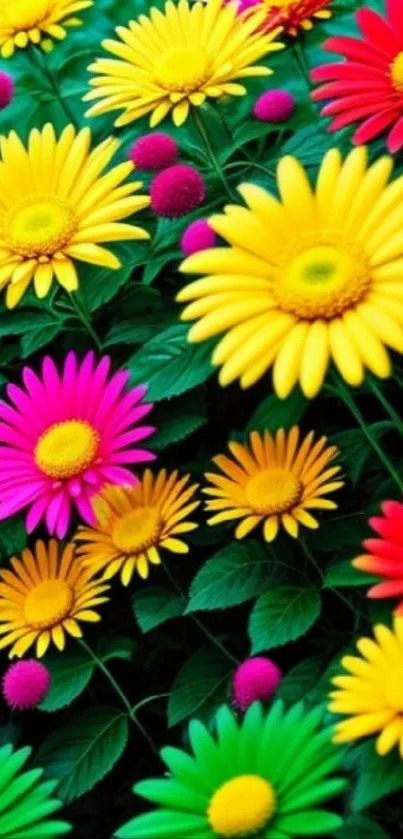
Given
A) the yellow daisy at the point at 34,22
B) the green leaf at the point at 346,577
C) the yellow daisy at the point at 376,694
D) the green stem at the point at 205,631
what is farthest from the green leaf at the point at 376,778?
the yellow daisy at the point at 34,22

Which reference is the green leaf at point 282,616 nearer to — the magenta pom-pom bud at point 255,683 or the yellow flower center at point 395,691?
the magenta pom-pom bud at point 255,683

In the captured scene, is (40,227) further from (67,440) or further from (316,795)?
(316,795)

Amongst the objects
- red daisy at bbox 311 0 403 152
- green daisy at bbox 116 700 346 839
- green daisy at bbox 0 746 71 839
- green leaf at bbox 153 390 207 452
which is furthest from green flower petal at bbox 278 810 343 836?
red daisy at bbox 311 0 403 152

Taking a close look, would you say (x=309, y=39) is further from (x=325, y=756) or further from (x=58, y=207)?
(x=325, y=756)

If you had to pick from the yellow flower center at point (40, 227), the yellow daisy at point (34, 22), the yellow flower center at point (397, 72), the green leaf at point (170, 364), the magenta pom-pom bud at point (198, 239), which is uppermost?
the yellow daisy at point (34, 22)

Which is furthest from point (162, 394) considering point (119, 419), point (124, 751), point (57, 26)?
point (57, 26)

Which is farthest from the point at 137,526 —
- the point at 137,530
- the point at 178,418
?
the point at 178,418
